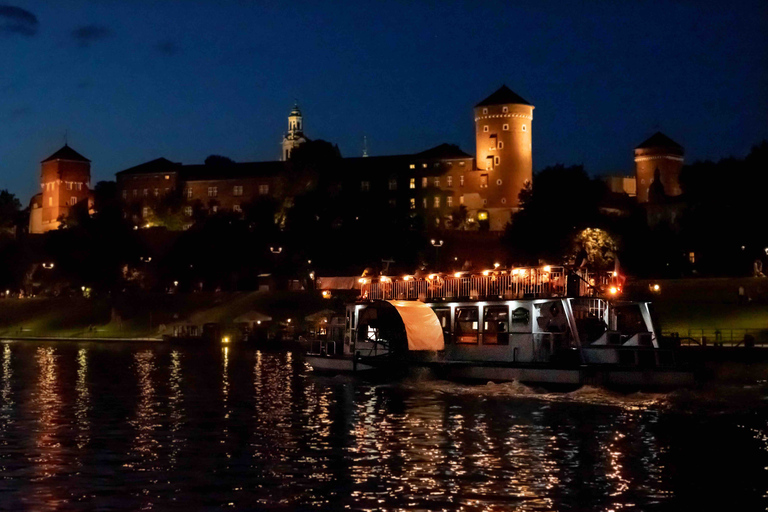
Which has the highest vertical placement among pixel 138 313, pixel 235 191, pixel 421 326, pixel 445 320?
pixel 235 191

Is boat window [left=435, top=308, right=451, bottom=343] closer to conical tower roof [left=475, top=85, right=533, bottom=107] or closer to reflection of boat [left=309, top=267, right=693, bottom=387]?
reflection of boat [left=309, top=267, right=693, bottom=387]

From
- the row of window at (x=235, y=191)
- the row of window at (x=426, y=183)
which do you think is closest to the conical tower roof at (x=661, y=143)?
the row of window at (x=426, y=183)

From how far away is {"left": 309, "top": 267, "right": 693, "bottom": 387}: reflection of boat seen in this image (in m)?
37.3

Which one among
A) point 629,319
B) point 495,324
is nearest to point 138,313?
point 495,324

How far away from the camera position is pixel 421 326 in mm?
43469

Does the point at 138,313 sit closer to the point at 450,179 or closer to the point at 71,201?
the point at 450,179

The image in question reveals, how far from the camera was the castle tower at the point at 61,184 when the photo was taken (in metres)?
188

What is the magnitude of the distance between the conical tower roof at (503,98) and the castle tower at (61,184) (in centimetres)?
6735

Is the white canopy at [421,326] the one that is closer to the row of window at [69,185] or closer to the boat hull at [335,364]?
the boat hull at [335,364]

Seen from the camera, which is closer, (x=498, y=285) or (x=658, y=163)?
(x=498, y=285)

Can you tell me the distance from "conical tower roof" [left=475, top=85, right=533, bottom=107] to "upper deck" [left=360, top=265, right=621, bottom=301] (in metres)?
113

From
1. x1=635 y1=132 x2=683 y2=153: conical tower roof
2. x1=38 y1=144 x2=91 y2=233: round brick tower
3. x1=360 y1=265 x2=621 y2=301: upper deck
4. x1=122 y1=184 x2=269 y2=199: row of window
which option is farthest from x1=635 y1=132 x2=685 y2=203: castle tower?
x1=360 y1=265 x2=621 y2=301: upper deck

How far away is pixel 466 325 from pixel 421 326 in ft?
7.26

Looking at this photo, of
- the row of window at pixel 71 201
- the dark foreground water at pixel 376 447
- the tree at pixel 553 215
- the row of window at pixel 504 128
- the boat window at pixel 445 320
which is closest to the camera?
the dark foreground water at pixel 376 447
